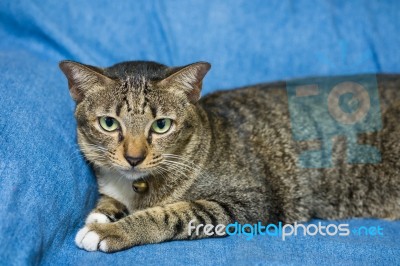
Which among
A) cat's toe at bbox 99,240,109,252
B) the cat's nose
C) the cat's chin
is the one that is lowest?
cat's toe at bbox 99,240,109,252

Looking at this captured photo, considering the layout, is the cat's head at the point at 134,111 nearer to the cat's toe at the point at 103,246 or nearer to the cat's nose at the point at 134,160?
the cat's nose at the point at 134,160

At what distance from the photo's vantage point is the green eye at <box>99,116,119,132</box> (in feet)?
5.18

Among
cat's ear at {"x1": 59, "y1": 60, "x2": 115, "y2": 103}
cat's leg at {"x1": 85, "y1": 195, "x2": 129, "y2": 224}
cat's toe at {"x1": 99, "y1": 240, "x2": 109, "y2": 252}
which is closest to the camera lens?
cat's toe at {"x1": 99, "y1": 240, "x2": 109, "y2": 252}

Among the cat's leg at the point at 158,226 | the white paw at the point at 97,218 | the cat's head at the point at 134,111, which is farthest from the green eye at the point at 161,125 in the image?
the white paw at the point at 97,218

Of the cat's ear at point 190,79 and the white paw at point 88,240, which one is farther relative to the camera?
the cat's ear at point 190,79

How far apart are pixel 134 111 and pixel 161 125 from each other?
0.11 metres

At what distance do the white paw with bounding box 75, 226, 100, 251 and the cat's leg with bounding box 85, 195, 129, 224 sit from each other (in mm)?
128

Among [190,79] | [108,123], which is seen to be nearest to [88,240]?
[108,123]

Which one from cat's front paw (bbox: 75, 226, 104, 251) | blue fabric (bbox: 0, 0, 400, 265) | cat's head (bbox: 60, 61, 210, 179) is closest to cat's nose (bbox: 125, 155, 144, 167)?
cat's head (bbox: 60, 61, 210, 179)

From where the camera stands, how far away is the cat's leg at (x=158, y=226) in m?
1.51

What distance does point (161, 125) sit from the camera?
161 centimetres

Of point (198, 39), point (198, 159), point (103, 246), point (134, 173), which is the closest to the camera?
point (103, 246)

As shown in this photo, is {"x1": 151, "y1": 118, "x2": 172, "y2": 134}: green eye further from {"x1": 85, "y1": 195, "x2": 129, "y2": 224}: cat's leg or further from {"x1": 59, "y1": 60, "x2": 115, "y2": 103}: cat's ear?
{"x1": 85, "y1": 195, "x2": 129, "y2": 224}: cat's leg

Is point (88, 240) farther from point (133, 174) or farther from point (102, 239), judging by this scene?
point (133, 174)
